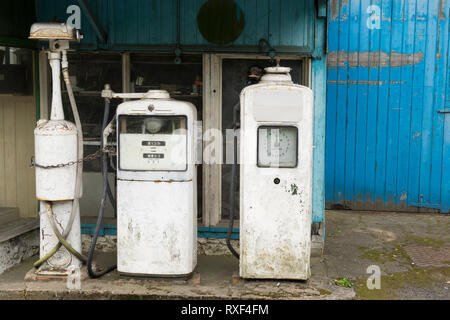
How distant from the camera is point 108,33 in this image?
6.53 metres

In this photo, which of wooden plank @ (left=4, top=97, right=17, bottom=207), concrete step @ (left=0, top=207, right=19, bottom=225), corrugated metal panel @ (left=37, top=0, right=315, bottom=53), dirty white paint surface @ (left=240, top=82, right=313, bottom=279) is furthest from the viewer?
wooden plank @ (left=4, top=97, right=17, bottom=207)

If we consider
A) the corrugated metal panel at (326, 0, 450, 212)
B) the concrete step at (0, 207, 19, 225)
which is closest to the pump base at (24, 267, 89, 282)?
the concrete step at (0, 207, 19, 225)

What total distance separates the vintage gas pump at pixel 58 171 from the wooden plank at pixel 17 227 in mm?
625

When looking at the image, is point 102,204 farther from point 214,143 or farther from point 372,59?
point 372,59

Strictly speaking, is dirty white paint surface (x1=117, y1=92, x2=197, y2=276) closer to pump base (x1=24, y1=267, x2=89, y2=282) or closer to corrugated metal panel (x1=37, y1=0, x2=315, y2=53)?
pump base (x1=24, y1=267, x2=89, y2=282)

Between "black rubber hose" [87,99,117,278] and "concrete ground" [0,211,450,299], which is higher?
"black rubber hose" [87,99,117,278]

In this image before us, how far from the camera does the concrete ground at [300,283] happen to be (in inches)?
217

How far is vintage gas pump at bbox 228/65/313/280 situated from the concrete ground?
0.75ft

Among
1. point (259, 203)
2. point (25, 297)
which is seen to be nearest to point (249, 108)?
point (259, 203)

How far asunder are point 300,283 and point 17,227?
325 cm

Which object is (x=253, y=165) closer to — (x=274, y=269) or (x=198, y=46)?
(x=274, y=269)

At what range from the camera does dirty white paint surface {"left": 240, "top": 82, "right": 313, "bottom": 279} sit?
17.9 feet

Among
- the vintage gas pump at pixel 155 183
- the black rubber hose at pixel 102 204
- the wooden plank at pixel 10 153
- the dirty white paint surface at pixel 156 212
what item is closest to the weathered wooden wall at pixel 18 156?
the wooden plank at pixel 10 153

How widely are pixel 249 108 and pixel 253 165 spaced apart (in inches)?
21.8
